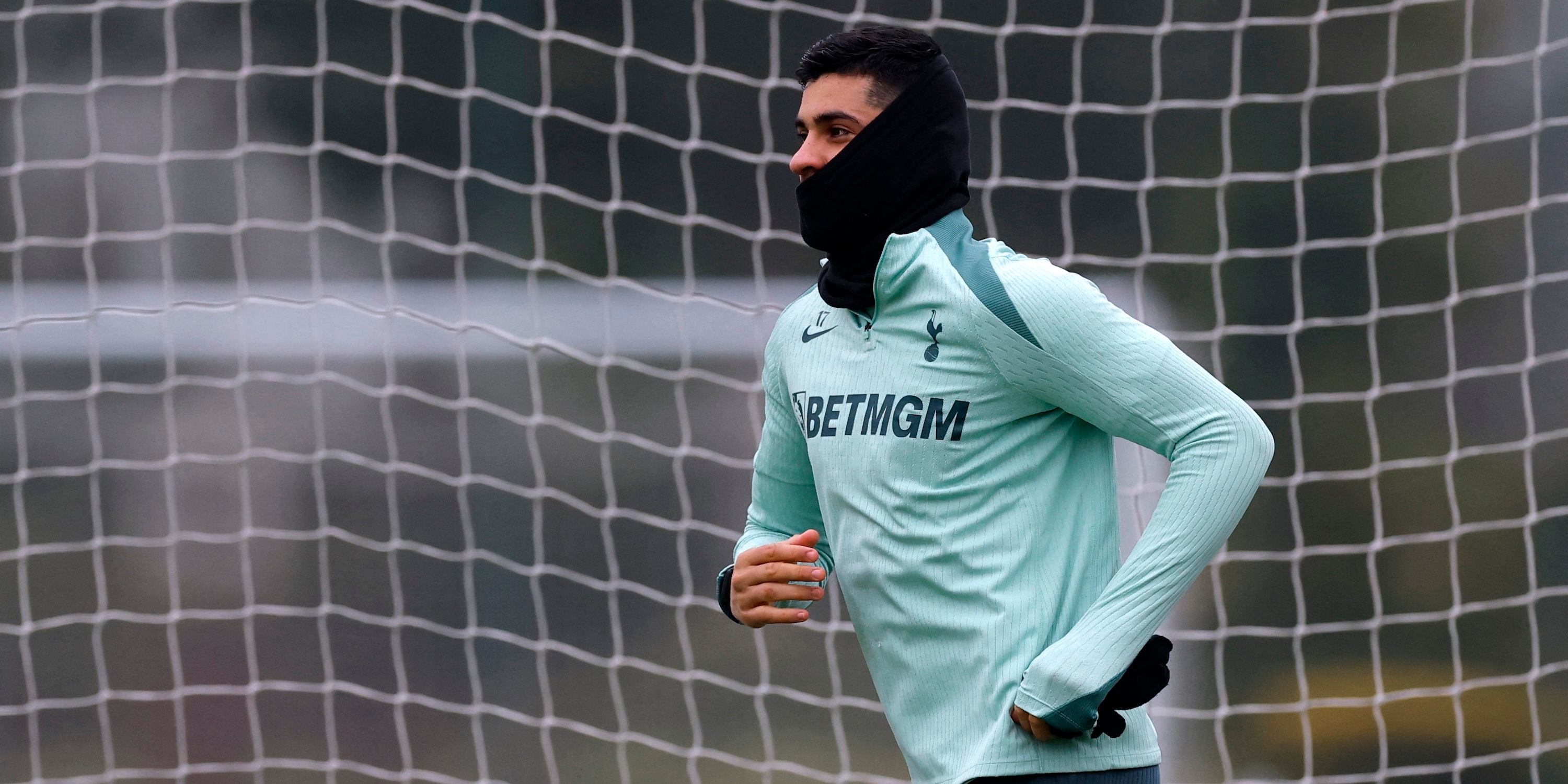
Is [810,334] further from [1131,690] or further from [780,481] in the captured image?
[1131,690]

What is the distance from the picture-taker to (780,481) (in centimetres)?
140

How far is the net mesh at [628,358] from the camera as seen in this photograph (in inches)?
150

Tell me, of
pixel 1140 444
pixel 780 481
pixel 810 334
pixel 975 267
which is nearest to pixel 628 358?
pixel 780 481

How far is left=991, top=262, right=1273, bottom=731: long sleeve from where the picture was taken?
105 centimetres

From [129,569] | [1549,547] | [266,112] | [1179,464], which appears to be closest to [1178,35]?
[1549,547]

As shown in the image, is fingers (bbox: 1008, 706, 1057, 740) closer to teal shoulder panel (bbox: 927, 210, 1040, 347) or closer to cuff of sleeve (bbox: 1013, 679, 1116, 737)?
cuff of sleeve (bbox: 1013, 679, 1116, 737)

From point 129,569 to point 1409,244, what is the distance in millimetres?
4152

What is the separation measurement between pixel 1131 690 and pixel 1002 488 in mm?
202

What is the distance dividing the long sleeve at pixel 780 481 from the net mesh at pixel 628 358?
2228 mm

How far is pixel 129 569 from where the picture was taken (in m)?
4.25

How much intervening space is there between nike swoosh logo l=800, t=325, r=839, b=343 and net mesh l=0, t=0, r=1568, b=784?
2346 mm

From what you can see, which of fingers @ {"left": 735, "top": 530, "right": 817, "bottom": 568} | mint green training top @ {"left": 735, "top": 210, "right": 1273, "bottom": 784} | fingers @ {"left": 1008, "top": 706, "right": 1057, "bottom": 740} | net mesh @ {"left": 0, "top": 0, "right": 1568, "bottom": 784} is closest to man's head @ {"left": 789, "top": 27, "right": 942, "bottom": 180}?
mint green training top @ {"left": 735, "top": 210, "right": 1273, "bottom": 784}

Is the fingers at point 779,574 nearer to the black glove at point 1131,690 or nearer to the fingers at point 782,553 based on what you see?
the fingers at point 782,553

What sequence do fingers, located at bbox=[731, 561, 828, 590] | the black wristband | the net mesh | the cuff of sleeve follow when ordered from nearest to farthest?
the cuff of sleeve < fingers, located at bbox=[731, 561, 828, 590] < the black wristband < the net mesh
